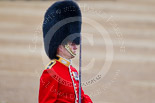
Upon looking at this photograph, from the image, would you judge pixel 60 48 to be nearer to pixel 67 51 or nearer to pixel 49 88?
pixel 67 51

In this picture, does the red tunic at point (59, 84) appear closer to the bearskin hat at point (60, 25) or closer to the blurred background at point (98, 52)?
the bearskin hat at point (60, 25)

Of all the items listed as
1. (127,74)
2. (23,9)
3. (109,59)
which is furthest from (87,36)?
(23,9)

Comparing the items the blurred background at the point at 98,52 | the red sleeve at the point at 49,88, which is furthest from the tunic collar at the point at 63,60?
the blurred background at the point at 98,52

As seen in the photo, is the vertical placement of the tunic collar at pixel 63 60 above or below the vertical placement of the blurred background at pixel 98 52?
above

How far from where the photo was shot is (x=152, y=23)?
10.2 m

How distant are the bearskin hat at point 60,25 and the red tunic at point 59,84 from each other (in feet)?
0.31

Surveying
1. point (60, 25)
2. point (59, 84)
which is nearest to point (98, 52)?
point (60, 25)

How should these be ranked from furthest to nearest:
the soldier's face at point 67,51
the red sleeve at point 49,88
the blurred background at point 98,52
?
1. the blurred background at point 98,52
2. the soldier's face at point 67,51
3. the red sleeve at point 49,88

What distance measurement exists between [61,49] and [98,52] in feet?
19.2

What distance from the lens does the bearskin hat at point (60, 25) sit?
209 cm

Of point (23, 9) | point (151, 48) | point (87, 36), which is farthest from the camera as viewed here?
point (23, 9)

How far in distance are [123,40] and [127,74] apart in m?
2.84

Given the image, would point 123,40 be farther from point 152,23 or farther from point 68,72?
point 68,72

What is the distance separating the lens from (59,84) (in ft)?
6.38
